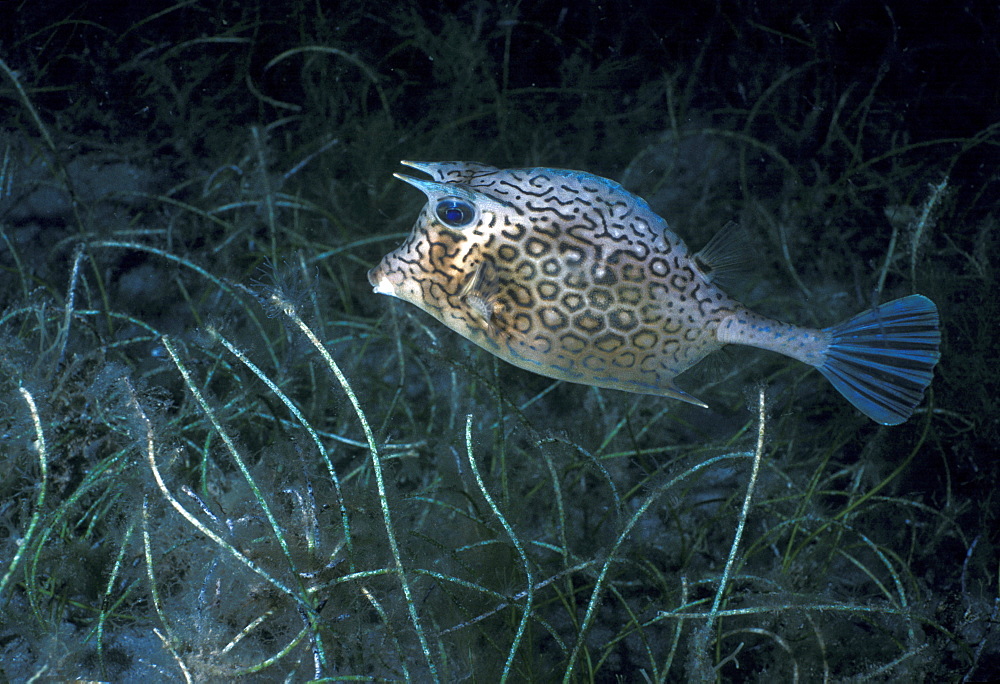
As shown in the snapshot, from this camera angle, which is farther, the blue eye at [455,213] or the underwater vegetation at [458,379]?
the underwater vegetation at [458,379]

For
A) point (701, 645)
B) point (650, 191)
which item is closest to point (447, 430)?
point (701, 645)

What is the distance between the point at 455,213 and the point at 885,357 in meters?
1.44

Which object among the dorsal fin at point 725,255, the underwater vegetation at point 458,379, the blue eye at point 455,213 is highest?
the blue eye at point 455,213

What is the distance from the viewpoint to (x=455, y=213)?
5.50 ft

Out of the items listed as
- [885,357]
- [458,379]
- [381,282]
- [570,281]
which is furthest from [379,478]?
→ [885,357]

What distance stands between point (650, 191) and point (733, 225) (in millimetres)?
2171

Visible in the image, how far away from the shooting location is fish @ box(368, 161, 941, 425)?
165 centimetres

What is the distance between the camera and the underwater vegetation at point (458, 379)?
6.10ft

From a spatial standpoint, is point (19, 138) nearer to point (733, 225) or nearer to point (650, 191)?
point (650, 191)

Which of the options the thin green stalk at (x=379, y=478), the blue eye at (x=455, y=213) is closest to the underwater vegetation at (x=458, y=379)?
the thin green stalk at (x=379, y=478)

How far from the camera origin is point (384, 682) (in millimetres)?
1641

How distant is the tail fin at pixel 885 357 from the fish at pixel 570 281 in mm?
91

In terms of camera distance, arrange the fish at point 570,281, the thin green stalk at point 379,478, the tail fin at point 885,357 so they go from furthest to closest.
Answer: the tail fin at point 885,357 < the fish at point 570,281 < the thin green stalk at point 379,478

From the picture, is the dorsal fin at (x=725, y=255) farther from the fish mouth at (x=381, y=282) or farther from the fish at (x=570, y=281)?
the fish mouth at (x=381, y=282)
